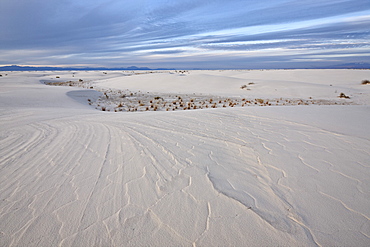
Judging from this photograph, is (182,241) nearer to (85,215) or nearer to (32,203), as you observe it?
(85,215)

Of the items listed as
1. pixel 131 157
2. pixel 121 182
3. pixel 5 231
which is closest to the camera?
pixel 5 231

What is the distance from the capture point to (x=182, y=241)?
1.75 m

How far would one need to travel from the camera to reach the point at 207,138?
4320mm

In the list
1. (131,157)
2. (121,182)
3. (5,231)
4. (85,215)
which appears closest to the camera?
(5,231)

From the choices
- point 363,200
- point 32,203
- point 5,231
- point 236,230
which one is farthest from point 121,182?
Answer: point 363,200

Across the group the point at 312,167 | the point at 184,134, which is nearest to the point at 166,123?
the point at 184,134

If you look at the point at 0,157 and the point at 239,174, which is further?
the point at 0,157

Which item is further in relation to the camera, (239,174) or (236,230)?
(239,174)

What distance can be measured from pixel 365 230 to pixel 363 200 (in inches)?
20.4

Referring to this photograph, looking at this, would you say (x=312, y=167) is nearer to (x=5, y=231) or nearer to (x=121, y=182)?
(x=121, y=182)

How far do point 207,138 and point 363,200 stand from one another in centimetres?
261

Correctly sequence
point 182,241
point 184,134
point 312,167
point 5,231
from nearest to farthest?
point 182,241 → point 5,231 → point 312,167 → point 184,134

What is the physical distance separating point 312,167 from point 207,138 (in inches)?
76.8

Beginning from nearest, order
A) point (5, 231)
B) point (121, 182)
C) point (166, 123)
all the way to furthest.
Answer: point (5, 231) < point (121, 182) < point (166, 123)
